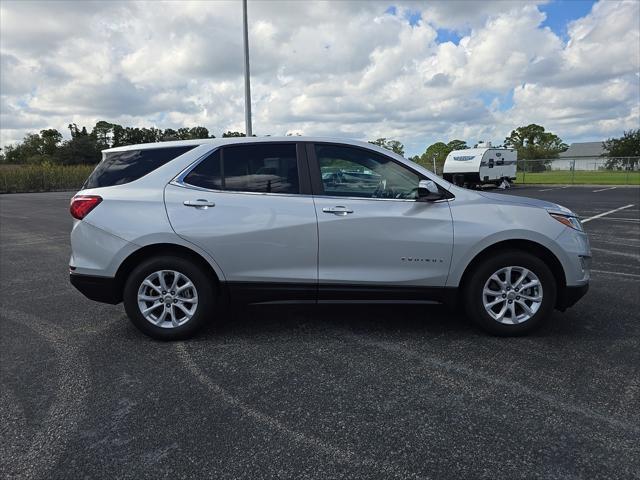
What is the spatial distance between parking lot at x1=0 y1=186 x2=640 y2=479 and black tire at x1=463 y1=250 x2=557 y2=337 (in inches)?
4.6

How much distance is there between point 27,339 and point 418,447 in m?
3.59

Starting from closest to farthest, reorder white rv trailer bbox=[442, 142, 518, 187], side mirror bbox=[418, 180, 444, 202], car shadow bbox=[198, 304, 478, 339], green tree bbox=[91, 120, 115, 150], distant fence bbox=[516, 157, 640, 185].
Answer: side mirror bbox=[418, 180, 444, 202], car shadow bbox=[198, 304, 478, 339], white rv trailer bbox=[442, 142, 518, 187], distant fence bbox=[516, 157, 640, 185], green tree bbox=[91, 120, 115, 150]

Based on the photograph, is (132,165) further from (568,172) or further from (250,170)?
(568,172)

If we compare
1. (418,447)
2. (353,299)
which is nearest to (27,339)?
(353,299)

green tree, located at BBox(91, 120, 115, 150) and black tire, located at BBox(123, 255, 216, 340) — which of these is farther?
green tree, located at BBox(91, 120, 115, 150)

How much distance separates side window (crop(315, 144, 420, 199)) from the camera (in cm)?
406

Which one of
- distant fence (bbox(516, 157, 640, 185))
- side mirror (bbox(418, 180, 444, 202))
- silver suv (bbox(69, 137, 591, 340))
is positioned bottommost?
silver suv (bbox(69, 137, 591, 340))

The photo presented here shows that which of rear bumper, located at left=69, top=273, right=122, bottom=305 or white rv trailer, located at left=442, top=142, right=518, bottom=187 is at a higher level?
white rv trailer, located at left=442, top=142, right=518, bottom=187

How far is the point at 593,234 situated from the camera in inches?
393

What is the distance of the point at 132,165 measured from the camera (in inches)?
164

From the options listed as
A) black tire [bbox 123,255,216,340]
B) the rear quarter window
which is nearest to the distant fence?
the rear quarter window

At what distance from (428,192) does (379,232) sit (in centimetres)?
53

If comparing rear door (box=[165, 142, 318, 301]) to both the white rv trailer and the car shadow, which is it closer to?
the car shadow

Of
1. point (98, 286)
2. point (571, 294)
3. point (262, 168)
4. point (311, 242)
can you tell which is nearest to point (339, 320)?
point (311, 242)
